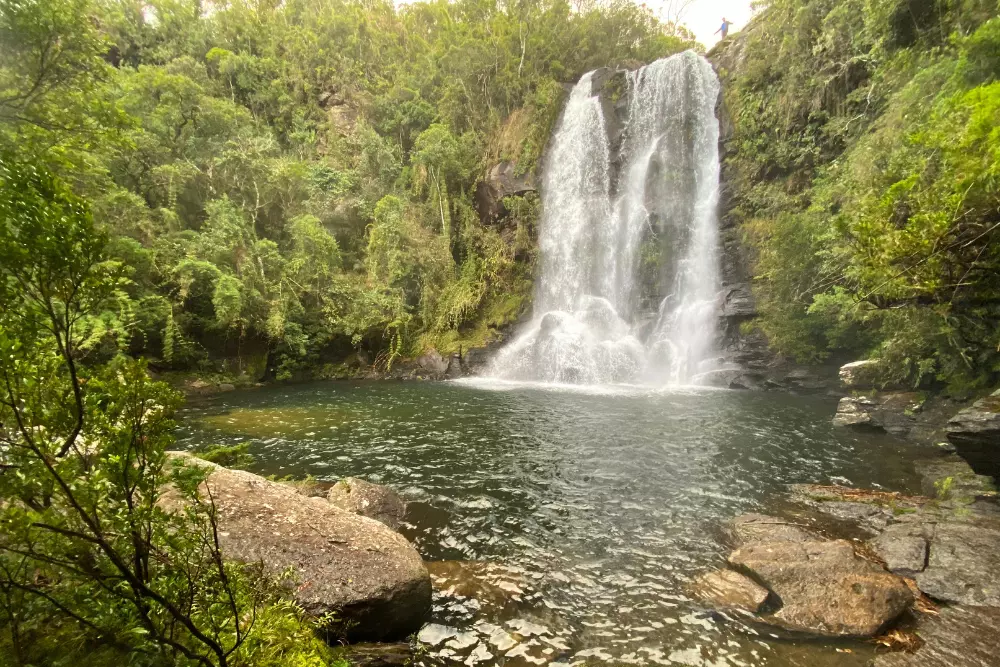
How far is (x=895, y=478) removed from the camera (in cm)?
744

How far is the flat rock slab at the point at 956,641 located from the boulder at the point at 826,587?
24 cm

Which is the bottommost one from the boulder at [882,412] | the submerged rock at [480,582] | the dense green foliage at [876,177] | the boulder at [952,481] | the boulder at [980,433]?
the submerged rock at [480,582]

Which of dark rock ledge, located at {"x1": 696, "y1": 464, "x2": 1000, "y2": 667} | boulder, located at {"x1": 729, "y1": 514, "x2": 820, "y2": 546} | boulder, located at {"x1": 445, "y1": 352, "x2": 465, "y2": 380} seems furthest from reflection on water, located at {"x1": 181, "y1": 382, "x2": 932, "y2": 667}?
boulder, located at {"x1": 445, "y1": 352, "x2": 465, "y2": 380}

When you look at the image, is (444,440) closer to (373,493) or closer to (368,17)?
(373,493)

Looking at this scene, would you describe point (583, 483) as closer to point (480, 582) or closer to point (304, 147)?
point (480, 582)

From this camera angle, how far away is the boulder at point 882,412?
10.2 metres

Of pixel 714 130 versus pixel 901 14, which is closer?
pixel 901 14

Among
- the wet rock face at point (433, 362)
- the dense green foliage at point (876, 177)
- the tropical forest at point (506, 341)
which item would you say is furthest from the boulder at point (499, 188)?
the dense green foliage at point (876, 177)

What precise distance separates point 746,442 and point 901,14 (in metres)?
12.3

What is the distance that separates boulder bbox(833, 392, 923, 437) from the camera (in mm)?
10164

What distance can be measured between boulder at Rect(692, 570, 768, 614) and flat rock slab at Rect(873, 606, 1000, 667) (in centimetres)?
96

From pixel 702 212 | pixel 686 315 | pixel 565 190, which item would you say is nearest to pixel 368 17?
pixel 565 190

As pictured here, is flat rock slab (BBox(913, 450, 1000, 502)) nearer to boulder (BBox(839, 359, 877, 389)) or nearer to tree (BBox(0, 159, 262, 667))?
boulder (BBox(839, 359, 877, 389))

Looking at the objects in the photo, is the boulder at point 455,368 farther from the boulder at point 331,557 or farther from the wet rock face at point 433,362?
the boulder at point 331,557
